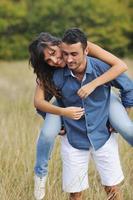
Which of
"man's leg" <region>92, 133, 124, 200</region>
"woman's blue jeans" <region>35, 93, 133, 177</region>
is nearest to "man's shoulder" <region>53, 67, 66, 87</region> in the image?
"woman's blue jeans" <region>35, 93, 133, 177</region>

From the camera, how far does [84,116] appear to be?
11.7ft

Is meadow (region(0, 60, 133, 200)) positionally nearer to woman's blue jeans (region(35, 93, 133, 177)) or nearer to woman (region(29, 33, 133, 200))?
woman's blue jeans (region(35, 93, 133, 177))

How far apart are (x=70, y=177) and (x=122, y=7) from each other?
19.5m

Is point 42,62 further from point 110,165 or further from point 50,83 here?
point 110,165

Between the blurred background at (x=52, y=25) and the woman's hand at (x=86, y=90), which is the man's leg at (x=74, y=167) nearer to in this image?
the woman's hand at (x=86, y=90)

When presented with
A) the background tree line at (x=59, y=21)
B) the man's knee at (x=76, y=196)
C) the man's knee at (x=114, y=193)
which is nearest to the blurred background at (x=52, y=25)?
the background tree line at (x=59, y=21)

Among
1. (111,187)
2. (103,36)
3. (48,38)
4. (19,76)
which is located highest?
(48,38)

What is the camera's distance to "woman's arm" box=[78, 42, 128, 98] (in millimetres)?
3439

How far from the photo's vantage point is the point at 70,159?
→ 367cm

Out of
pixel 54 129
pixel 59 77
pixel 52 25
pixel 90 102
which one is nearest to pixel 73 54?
pixel 59 77

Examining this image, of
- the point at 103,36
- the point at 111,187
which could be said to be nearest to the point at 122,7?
the point at 103,36

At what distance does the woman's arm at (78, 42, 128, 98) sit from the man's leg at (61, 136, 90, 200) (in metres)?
0.41

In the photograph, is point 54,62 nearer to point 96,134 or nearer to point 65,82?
point 65,82

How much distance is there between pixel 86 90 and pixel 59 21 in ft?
59.3
